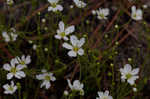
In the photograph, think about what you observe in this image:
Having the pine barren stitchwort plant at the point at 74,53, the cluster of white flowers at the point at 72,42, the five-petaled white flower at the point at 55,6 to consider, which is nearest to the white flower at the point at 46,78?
the pine barren stitchwort plant at the point at 74,53

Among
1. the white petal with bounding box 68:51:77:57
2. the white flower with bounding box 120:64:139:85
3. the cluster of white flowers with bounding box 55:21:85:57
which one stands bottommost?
the white flower with bounding box 120:64:139:85

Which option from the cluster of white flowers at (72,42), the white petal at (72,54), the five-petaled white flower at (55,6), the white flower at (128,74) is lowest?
the white flower at (128,74)

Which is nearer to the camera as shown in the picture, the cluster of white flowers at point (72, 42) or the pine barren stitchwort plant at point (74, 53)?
the cluster of white flowers at point (72, 42)

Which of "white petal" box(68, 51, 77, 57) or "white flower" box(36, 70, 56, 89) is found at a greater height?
"white petal" box(68, 51, 77, 57)

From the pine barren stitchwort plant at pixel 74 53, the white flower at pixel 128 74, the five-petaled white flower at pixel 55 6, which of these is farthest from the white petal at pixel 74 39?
the white flower at pixel 128 74

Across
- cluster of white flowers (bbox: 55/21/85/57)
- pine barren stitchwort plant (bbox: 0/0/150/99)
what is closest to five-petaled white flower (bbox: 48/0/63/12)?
pine barren stitchwort plant (bbox: 0/0/150/99)

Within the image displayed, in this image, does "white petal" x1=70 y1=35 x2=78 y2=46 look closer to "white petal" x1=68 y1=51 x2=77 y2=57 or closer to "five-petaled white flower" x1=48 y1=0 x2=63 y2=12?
"white petal" x1=68 y1=51 x2=77 y2=57

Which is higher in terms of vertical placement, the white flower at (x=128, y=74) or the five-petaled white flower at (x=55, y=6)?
the five-petaled white flower at (x=55, y=6)

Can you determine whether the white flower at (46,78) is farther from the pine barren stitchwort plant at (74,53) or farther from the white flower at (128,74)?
the white flower at (128,74)

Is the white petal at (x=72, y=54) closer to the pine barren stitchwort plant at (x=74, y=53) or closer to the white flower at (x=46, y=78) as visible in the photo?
the pine barren stitchwort plant at (x=74, y=53)

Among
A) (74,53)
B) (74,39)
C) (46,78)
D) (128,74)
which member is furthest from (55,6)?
(128,74)
